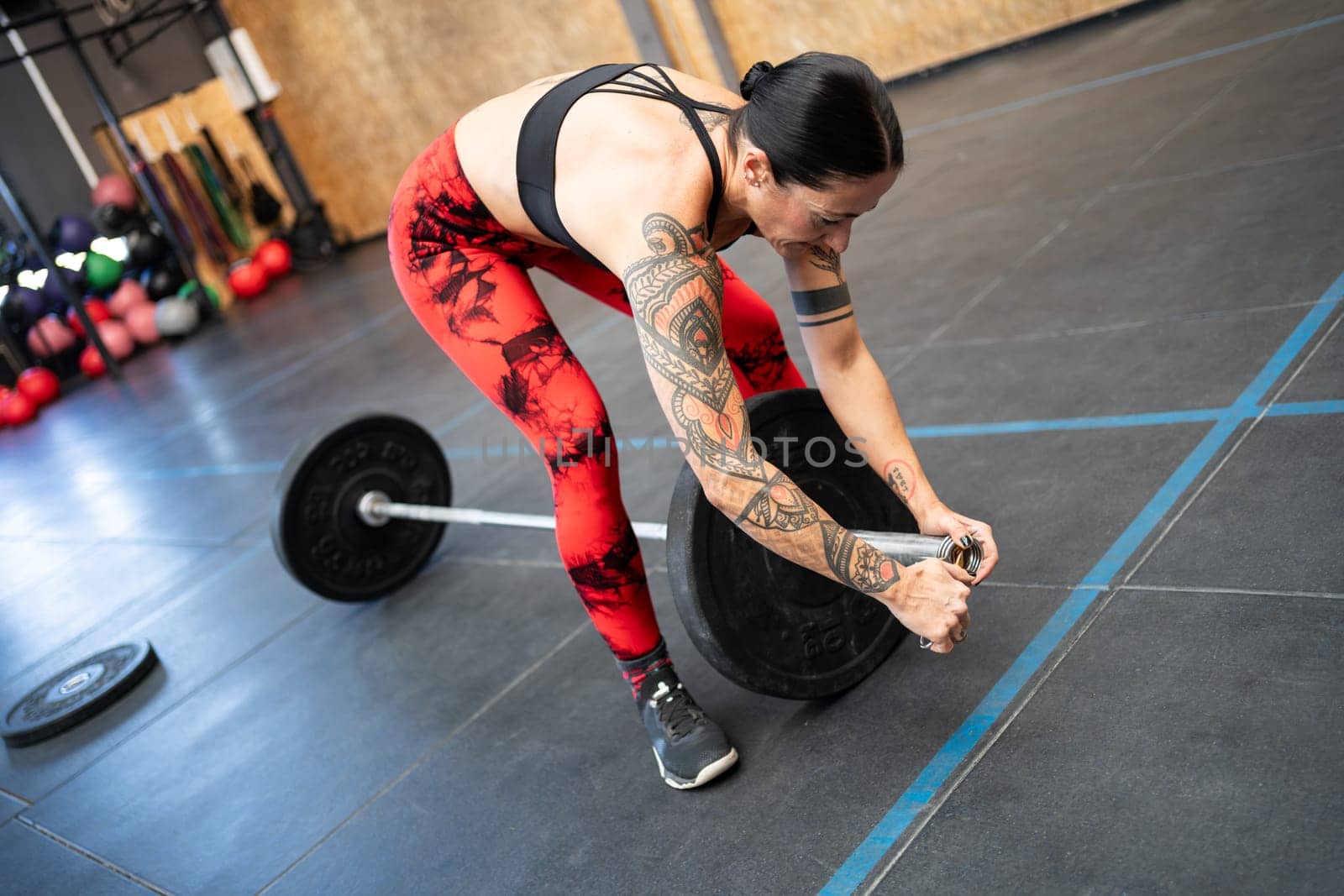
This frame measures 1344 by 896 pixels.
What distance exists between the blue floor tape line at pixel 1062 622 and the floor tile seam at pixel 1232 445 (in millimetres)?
21

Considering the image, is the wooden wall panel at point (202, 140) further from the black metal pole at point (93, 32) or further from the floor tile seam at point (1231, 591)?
the floor tile seam at point (1231, 591)

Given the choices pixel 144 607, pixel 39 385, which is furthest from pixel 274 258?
pixel 144 607

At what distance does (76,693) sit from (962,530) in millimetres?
2509

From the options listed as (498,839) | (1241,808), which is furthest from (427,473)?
(1241,808)

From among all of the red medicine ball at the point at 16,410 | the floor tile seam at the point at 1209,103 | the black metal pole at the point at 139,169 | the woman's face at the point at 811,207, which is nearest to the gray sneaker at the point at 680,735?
the woman's face at the point at 811,207

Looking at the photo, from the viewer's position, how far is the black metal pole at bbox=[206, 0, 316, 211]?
891 cm

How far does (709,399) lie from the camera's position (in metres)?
1.46

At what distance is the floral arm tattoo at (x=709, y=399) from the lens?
145 cm

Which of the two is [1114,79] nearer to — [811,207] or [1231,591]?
[1231,591]

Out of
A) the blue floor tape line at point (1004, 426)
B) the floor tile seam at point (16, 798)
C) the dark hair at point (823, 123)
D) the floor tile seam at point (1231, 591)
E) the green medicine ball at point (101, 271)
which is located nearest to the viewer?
the dark hair at point (823, 123)

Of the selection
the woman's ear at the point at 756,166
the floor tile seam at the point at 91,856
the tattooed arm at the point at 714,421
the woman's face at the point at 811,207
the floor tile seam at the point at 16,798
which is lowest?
the floor tile seam at the point at 91,856

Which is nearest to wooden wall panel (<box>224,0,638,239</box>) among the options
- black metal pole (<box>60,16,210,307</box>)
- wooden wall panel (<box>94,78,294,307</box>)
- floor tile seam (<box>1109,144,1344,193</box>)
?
wooden wall panel (<box>94,78,294,307</box>)

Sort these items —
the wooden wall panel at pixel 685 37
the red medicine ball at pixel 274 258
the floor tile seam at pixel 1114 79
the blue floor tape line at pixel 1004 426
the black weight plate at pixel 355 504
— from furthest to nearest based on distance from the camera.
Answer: the red medicine ball at pixel 274 258
the wooden wall panel at pixel 685 37
the floor tile seam at pixel 1114 79
the black weight plate at pixel 355 504
the blue floor tape line at pixel 1004 426

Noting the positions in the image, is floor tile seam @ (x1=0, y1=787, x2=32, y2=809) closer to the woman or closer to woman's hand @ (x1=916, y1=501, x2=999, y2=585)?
the woman
